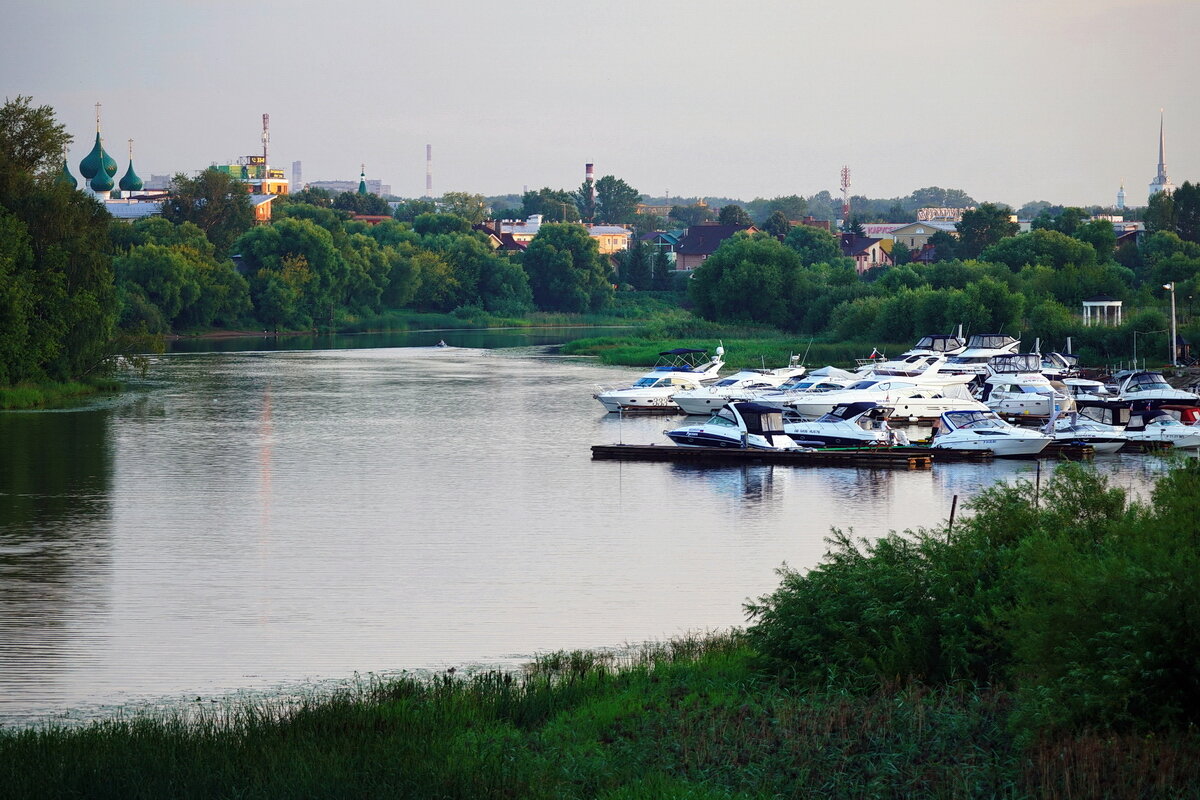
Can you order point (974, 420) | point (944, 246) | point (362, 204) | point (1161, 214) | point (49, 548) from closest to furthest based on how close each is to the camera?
point (49, 548), point (974, 420), point (1161, 214), point (944, 246), point (362, 204)

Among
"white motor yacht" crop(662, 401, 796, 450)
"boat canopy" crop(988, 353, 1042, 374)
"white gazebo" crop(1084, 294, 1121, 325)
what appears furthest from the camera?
"white gazebo" crop(1084, 294, 1121, 325)

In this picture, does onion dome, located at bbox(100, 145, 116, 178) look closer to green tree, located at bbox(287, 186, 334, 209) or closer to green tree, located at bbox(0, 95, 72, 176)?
green tree, located at bbox(287, 186, 334, 209)

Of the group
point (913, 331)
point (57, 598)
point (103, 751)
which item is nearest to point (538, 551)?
point (57, 598)

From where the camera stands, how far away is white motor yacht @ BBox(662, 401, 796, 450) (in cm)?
3838

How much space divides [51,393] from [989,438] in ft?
103

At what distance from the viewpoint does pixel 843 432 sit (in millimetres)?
39375

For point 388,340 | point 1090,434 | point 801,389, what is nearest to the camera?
point 1090,434

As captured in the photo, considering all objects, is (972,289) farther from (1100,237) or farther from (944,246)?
(944,246)

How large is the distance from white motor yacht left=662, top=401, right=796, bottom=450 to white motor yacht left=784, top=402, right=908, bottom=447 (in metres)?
0.69

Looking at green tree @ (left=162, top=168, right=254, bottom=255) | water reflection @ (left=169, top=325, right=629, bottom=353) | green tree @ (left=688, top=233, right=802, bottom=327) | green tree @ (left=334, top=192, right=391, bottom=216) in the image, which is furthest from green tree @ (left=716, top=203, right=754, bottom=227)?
green tree @ (left=688, top=233, right=802, bottom=327)

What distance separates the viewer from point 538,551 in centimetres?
2552

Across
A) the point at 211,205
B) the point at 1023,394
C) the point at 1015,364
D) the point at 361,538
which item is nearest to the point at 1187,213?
the point at 1015,364

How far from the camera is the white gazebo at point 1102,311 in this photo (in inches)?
2655

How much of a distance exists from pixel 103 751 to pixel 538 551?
538 inches
